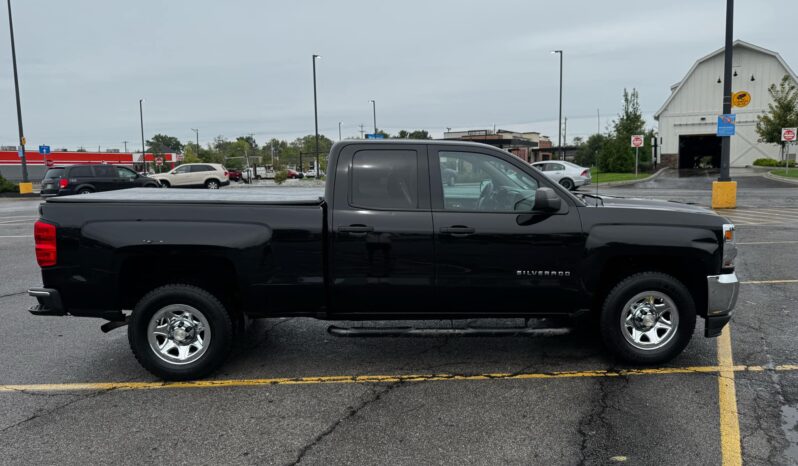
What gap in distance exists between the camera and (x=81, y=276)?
4629 millimetres

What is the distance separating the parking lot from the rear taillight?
99 centimetres

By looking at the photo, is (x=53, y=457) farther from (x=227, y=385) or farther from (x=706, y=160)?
(x=706, y=160)

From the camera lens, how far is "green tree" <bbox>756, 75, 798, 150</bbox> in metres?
39.3

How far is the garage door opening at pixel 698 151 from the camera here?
51884mm

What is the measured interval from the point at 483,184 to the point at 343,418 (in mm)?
2093

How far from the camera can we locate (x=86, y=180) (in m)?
25.5

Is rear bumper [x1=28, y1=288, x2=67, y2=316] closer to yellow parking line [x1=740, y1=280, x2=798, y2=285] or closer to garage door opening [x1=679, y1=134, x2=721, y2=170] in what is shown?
yellow parking line [x1=740, y1=280, x2=798, y2=285]

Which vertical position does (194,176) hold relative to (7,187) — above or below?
above

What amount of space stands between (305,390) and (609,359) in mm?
2549

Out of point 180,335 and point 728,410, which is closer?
point 728,410

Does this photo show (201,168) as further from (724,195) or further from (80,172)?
(724,195)

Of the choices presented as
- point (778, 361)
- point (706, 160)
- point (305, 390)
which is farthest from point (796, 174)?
point (305, 390)

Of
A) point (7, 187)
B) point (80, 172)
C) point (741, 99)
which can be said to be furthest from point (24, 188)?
point (741, 99)

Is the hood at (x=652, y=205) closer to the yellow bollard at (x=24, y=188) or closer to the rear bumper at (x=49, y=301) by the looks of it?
the rear bumper at (x=49, y=301)
